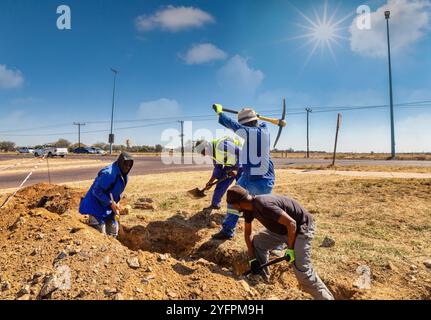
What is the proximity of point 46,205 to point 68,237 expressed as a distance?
13.3 ft

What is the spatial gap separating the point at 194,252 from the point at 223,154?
74.8 inches

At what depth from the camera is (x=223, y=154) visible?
237 inches

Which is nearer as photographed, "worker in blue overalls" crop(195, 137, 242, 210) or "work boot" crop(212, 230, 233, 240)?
"work boot" crop(212, 230, 233, 240)

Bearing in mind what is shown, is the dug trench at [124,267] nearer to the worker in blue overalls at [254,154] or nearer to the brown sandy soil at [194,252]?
the brown sandy soil at [194,252]

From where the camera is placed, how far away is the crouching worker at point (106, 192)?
4.39 meters

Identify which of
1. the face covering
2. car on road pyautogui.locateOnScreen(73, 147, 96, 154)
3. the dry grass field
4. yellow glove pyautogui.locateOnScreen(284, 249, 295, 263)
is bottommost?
the dry grass field

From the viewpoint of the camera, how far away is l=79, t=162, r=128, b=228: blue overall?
440 centimetres

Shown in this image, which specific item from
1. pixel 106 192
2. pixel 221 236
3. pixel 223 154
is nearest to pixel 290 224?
pixel 221 236

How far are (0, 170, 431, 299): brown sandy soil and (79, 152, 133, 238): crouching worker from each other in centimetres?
28

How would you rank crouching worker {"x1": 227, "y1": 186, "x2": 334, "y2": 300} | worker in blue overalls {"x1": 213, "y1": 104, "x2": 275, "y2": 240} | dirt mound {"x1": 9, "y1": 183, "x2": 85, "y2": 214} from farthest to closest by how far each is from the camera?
1. dirt mound {"x1": 9, "y1": 183, "x2": 85, "y2": 214}
2. worker in blue overalls {"x1": 213, "y1": 104, "x2": 275, "y2": 240}
3. crouching worker {"x1": 227, "y1": 186, "x2": 334, "y2": 300}

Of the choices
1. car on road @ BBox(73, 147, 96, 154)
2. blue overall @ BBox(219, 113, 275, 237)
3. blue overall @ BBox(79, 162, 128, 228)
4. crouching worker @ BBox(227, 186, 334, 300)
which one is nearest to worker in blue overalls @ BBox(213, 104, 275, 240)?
blue overall @ BBox(219, 113, 275, 237)

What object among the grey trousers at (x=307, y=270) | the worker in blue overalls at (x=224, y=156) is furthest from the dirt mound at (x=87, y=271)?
the worker in blue overalls at (x=224, y=156)

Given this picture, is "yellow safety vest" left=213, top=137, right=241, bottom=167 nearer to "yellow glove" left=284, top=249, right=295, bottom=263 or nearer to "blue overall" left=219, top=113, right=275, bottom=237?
"blue overall" left=219, top=113, right=275, bottom=237

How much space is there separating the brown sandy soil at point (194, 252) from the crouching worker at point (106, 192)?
278 millimetres
